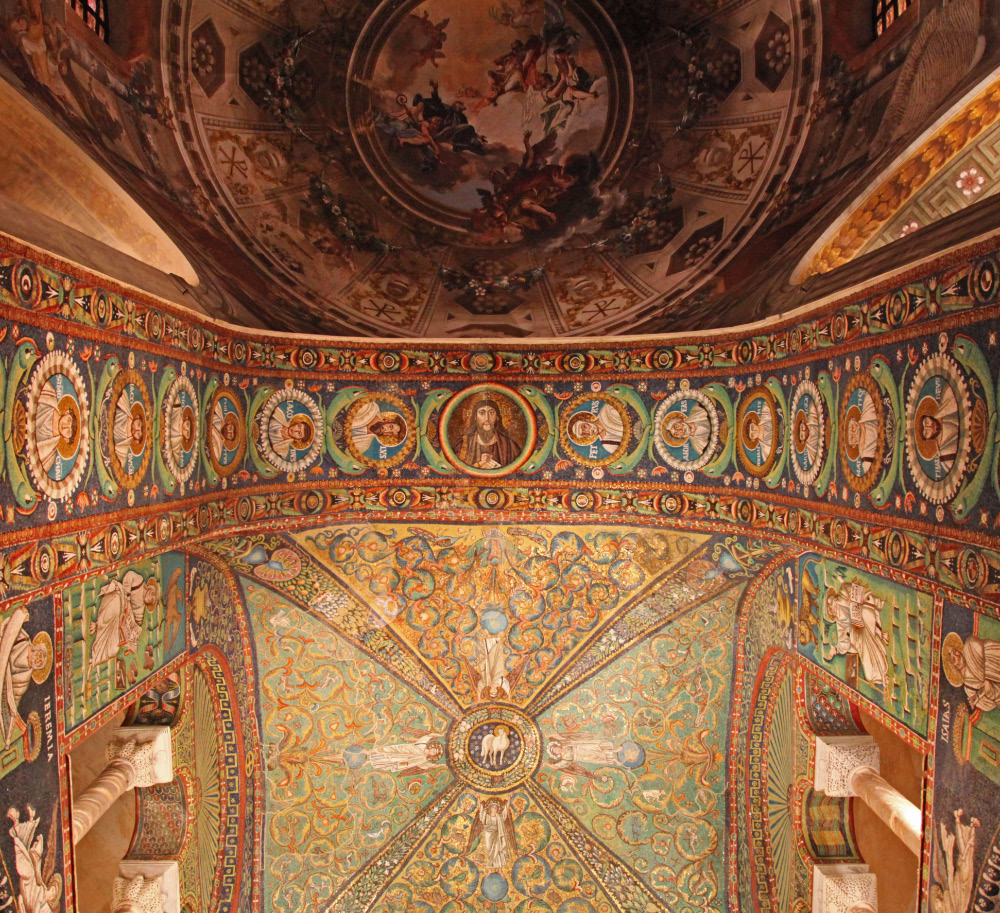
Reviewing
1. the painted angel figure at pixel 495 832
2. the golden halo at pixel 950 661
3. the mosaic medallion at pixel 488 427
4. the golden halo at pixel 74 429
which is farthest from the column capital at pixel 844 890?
the golden halo at pixel 74 429

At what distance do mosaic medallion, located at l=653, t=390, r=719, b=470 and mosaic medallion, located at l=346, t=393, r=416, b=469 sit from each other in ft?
8.93

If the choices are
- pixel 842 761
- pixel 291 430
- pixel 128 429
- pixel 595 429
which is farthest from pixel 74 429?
pixel 842 761

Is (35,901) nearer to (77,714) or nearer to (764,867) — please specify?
(77,714)

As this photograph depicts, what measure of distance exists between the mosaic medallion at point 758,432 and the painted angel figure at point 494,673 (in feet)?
12.4

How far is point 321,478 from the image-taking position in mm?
8305

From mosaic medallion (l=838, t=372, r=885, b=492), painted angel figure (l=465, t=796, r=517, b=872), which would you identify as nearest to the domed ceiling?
mosaic medallion (l=838, t=372, r=885, b=492)

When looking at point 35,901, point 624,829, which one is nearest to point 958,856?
point 624,829

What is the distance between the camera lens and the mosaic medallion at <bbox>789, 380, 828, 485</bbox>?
6367mm

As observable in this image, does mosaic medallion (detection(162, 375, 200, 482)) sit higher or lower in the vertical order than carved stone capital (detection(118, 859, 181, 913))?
higher

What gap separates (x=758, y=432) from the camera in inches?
290

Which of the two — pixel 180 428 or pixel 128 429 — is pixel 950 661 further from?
pixel 180 428

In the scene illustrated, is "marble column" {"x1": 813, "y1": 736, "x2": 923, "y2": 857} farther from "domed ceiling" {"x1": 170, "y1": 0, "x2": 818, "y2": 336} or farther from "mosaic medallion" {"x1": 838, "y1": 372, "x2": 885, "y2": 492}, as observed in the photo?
"domed ceiling" {"x1": 170, "y1": 0, "x2": 818, "y2": 336}

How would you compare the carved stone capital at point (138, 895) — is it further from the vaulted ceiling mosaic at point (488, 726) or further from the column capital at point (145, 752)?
the vaulted ceiling mosaic at point (488, 726)

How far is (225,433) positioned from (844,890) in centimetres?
802
